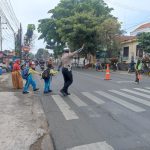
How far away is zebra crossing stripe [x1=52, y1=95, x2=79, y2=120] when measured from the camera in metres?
9.51

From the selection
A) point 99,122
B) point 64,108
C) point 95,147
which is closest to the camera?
point 95,147

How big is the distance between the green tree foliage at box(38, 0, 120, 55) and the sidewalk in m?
35.7

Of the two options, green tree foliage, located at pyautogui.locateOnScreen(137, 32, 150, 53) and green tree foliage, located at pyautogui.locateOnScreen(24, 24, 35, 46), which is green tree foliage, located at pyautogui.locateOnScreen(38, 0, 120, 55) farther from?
green tree foliage, located at pyautogui.locateOnScreen(24, 24, 35, 46)

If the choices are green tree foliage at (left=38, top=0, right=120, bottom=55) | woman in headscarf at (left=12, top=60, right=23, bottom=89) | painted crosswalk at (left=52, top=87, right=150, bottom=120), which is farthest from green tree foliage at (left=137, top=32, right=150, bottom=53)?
painted crosswalk at (left=52, top=87, right=150, bottom=120)

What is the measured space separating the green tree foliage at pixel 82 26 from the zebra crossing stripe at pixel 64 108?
111 feet

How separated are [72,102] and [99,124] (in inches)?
149

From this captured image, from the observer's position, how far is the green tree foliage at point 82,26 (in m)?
47.3

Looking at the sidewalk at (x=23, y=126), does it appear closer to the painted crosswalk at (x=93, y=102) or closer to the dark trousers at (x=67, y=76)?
the painted crosswalk at (x=93, y=102)

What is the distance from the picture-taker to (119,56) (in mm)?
50969

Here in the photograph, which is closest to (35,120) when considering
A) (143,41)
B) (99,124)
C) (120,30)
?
(99,124)

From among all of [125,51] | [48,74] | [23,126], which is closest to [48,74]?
[48,74]

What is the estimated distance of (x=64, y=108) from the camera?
10.9 m

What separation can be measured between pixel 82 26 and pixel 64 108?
1627 inches

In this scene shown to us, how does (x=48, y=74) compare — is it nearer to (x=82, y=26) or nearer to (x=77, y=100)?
(x=77, y=100)
